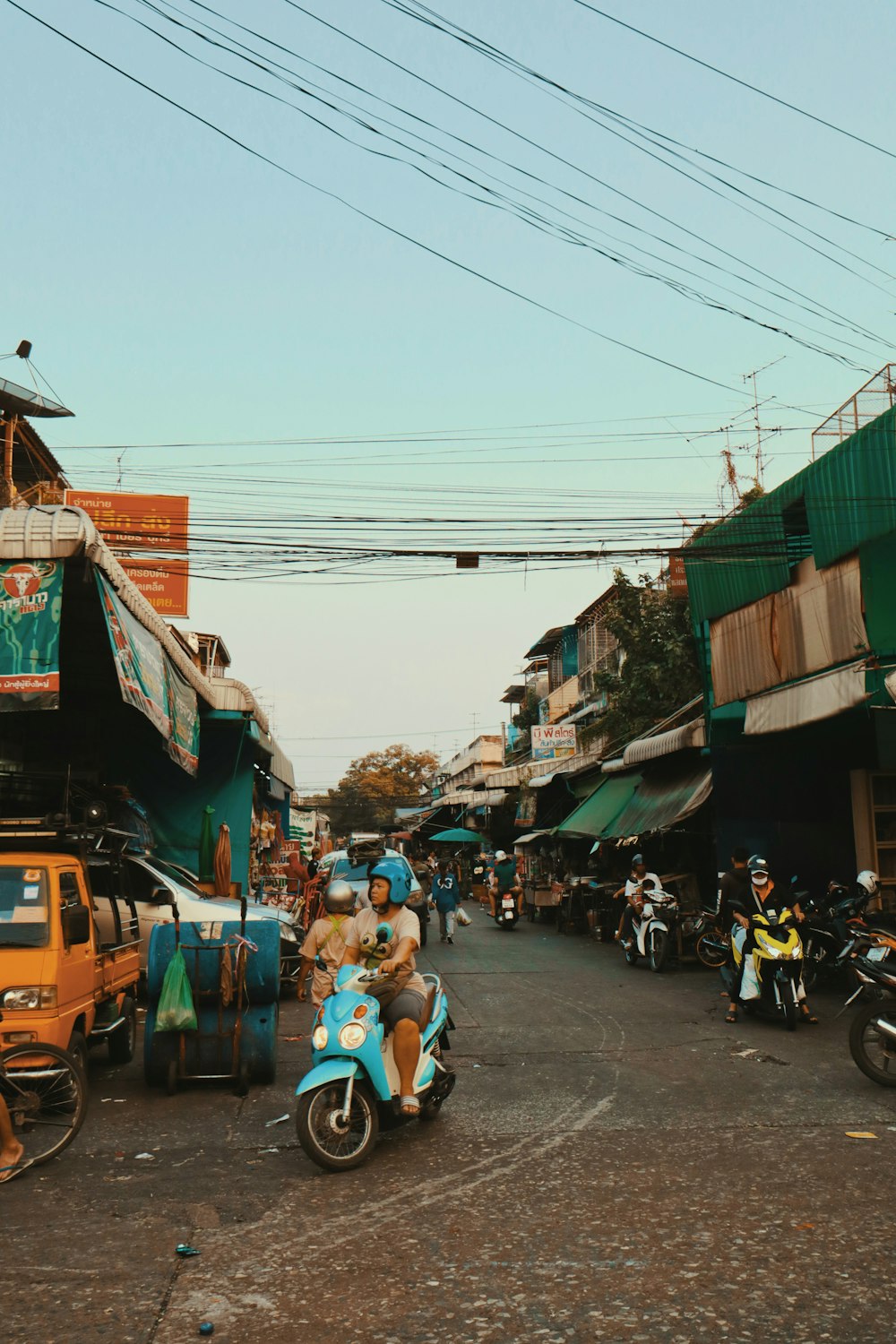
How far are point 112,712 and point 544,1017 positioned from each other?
839 centimetres

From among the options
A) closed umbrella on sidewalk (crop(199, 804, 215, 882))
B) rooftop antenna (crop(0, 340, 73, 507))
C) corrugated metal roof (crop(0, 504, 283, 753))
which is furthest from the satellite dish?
corrugated metal roof (crop(0, 504, 283, 753))

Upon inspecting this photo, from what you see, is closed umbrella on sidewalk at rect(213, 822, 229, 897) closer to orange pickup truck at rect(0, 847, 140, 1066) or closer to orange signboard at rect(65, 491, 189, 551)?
orange pickup truck at rect(0, 847, 140, 1066)

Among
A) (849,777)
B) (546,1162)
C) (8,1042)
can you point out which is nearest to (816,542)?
(849,777)

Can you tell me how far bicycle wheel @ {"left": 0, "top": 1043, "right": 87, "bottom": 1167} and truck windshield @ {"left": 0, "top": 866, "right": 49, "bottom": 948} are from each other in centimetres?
110

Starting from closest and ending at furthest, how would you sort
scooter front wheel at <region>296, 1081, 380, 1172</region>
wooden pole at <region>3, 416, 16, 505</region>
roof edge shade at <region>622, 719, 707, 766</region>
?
1. scooter front wheel at <region>296, 1081, 380, 1172</region>
2. roof edge shade at <region>622, 719, 707, 766</region>
3. wooden pole at <region>3, 416, 16, 505</region>

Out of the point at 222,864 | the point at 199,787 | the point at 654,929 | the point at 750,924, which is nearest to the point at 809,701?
the point at 750,924

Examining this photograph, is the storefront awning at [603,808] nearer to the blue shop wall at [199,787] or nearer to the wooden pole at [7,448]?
the blue shop wall at [199,787]

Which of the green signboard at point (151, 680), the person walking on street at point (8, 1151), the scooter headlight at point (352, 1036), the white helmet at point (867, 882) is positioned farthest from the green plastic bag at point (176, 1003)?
the white helmet at point (867, 882)

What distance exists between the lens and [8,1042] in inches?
295

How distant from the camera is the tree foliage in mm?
28703

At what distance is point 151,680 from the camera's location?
38.1ft

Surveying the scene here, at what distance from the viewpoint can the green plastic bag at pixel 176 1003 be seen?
349 inches

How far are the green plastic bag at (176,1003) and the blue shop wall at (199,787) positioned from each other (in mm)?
10382

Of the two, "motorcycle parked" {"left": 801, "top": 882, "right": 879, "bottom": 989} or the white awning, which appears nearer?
the white awning
